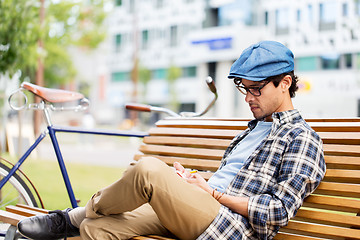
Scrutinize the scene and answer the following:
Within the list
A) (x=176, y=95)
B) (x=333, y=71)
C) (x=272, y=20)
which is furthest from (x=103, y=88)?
(x=333, y=71)

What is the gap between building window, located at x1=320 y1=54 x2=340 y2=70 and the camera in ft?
90.0

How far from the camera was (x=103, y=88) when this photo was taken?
4225 centimetres

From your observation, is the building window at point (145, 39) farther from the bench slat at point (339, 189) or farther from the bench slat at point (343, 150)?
the bench slat at point (339, 189)

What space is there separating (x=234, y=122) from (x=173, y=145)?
1.68 feet

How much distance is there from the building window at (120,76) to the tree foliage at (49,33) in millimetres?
19100

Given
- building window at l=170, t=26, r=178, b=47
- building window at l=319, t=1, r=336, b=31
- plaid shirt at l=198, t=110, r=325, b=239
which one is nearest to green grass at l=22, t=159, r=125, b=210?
plaid shirt at l=198, t=110, r=325, b=239

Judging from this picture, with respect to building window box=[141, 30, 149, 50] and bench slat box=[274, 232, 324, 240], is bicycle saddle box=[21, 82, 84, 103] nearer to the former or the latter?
bench slat box=[274, 232, 324, 240]

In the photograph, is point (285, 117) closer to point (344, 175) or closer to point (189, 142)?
point (344, 175)

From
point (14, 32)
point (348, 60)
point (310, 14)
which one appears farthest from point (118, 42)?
point (14, 32)

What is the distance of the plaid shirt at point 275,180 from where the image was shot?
2.16 m

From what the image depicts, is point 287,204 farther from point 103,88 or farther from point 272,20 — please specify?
point 103,88

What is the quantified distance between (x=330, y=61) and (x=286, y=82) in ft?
87.9

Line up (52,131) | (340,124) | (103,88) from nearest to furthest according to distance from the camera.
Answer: (340,124)
(52,131)
(103,88)

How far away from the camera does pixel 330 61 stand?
90.8 feet
